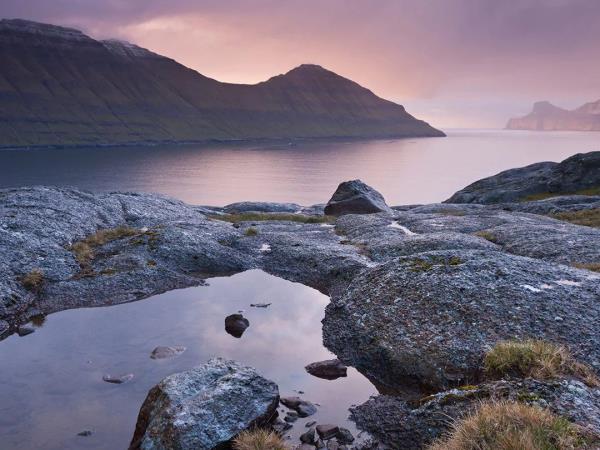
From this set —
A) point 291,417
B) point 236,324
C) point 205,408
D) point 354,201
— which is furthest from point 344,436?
point 354,201

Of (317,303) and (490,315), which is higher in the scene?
(490,315)

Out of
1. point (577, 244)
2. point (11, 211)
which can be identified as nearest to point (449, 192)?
point (577, 244)

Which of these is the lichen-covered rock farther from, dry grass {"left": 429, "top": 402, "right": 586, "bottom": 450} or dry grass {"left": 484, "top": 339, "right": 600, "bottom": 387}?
dry grass {"left": 429, "top": 402, "right": 586, "bottom": 450}

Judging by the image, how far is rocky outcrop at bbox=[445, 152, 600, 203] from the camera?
101375 millimetres

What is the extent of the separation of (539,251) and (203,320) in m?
25.4

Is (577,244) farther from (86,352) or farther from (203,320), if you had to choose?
(86,352)

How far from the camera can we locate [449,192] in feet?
616

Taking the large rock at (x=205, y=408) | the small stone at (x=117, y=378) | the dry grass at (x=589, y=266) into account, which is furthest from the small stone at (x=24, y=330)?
the dry grass at (x=589, y=266)

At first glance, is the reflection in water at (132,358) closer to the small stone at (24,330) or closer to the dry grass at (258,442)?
the small stone at (24,330)

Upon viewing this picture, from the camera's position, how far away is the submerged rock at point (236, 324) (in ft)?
81.0

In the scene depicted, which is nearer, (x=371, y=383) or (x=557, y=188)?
(x=371, y=383)

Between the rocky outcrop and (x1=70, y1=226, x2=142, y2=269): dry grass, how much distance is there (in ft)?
277

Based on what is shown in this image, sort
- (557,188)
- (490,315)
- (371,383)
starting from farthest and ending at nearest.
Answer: (557,188)
(490,315)
(371,383)

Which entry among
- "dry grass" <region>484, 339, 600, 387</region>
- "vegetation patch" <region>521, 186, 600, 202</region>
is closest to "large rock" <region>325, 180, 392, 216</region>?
"vegetation patch" <region>521, 186, 600, 202</region>
